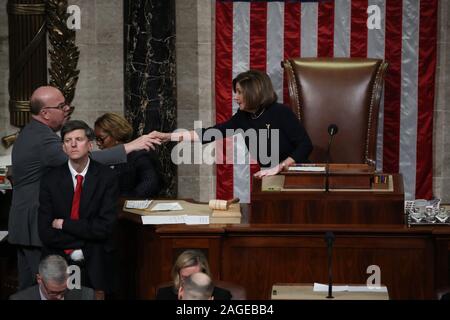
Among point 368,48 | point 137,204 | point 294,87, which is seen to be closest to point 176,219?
point 137,204

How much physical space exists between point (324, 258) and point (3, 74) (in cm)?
460

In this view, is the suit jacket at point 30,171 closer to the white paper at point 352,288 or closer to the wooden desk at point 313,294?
the wooden desk at point 313,294

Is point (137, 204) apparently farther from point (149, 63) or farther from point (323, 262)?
point (149, 63)

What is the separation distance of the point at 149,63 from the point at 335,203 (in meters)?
3.14

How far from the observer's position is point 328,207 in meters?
6.89

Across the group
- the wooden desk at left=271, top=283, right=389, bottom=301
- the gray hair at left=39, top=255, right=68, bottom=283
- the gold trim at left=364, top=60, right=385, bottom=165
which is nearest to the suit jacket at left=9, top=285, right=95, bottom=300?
the gray hair at left=39, top=255, right=68, bottom=283

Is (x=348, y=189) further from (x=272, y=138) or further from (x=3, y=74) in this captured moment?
(x=3, y=74)

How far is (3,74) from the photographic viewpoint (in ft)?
32.6

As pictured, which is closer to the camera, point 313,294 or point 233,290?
point 233,290

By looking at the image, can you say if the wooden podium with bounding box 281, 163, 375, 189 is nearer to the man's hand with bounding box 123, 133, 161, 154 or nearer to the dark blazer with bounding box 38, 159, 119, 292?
the man's hand with bounding box 123, 133, 161, 154

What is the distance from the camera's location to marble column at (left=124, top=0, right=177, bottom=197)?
9305 millimetres

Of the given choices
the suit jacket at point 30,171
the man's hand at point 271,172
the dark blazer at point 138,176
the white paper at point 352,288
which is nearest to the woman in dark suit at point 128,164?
the dark blazer at point 138,176
